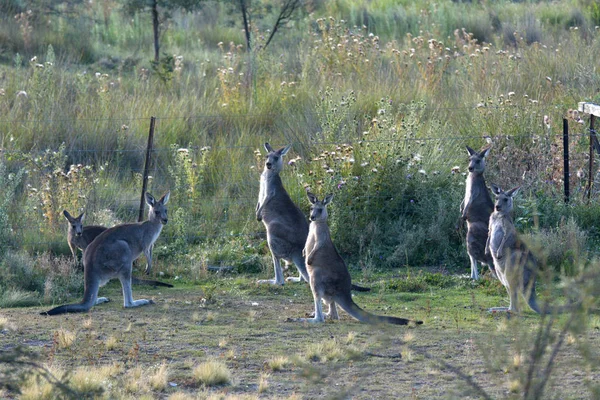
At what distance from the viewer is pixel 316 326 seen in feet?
28.9

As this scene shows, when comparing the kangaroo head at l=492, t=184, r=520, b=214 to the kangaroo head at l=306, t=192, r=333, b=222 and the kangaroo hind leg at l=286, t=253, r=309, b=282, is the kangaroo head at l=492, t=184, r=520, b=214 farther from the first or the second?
the kangaroo hind leg at l=286, t=253, r=309, b=282

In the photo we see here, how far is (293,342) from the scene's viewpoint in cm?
823

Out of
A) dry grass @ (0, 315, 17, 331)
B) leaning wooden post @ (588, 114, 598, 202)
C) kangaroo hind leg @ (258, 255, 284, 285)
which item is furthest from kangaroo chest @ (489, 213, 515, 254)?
dry grass @ (0, 315, 17, 331)

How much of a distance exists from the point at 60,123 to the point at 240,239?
162 inches

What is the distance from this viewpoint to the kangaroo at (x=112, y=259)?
9.24 m

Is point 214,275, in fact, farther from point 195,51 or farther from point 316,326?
point 195,51

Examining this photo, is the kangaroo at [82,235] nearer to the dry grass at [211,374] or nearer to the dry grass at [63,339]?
the dry grass at [63,339]

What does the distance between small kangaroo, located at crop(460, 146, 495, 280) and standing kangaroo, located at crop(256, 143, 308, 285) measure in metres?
1.92

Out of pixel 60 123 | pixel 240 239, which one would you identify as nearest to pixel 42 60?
pixel 60 123

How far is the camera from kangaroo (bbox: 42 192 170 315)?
30.3 feet

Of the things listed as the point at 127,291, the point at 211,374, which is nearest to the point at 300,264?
the point at 127,291

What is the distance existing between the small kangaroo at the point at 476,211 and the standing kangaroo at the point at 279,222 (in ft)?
6.31

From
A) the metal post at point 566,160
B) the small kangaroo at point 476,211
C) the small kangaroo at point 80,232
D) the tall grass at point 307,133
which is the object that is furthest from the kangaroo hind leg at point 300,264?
the metal post at point 566,160

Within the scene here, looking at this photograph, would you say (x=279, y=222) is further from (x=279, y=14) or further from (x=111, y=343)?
(x=279, y=14)
